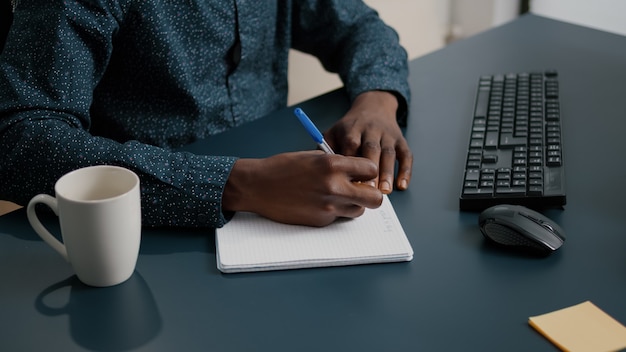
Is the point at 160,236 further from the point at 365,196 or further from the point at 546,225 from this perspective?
the point at 546,225

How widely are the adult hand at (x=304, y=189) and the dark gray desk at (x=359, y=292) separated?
0.07 metres

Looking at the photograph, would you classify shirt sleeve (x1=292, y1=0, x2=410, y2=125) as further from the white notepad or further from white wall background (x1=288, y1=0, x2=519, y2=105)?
white wall background (x1=288, y1=0, x2=519, y2=105)

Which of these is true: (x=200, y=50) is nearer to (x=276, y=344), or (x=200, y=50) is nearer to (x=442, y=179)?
(x=442, y=179)

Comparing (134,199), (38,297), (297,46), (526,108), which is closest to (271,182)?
(134,199)

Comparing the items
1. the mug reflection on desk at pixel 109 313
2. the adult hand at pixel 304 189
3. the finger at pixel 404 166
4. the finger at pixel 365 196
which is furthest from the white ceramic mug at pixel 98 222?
the finger at pixel 404 166

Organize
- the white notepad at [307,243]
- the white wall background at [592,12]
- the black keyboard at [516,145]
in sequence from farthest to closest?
the white wall background at [592,12] → the black keyboard at [516,145] → the white notepad at [307,243]

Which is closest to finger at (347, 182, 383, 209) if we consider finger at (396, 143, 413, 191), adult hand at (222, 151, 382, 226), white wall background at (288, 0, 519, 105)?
adult hand at (222, 151, 382, 226)

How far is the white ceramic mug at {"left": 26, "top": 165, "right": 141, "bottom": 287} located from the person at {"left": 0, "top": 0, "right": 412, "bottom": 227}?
0.10m

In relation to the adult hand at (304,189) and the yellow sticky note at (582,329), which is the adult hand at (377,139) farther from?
the yellow sticky note at (582,329)

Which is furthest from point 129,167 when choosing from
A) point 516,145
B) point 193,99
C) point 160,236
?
point 516,145

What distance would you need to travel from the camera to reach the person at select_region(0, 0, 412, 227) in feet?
3.05

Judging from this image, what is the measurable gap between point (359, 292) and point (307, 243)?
0.11m

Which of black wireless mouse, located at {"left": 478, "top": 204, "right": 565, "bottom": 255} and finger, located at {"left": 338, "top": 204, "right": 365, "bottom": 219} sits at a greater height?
black wireless mouse, located at {"left": 478, "top": 204, "right": 565, "bottom": 255}

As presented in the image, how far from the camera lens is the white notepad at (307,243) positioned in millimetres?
854
